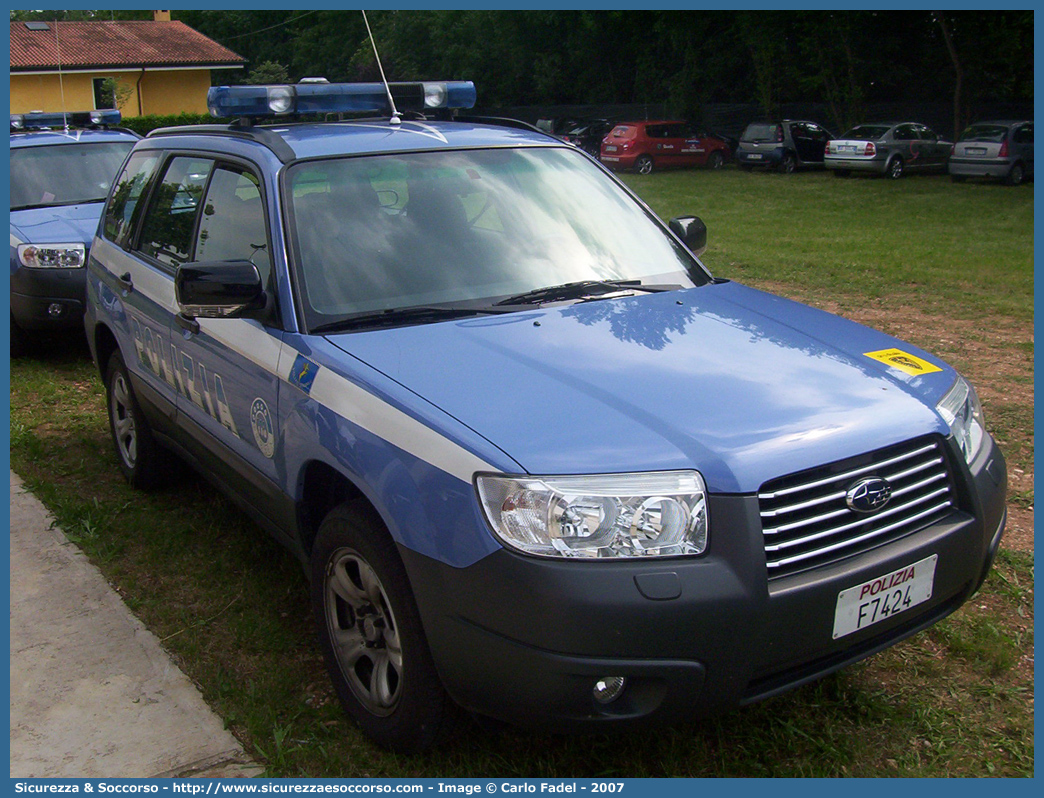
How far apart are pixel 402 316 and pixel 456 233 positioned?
1.65 ft

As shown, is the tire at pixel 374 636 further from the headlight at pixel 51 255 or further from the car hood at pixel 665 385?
the headlight at pixel 51 255

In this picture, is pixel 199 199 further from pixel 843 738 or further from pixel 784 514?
pixel 843 738

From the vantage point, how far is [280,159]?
374 cm

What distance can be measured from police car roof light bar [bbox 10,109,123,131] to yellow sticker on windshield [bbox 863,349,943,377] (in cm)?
973

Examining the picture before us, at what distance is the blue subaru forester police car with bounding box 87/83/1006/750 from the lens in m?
2.47

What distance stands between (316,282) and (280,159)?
2.01 feet

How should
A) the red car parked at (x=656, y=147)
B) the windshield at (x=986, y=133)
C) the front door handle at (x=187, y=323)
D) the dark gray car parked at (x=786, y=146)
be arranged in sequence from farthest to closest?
the red car parked at (x=656, y=147)
the dark gray car parked at (x=786, y=146)
the windshield at (x=986, y=133)
the front door handle at (x=187, y=323)

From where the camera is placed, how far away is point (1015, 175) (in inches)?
899

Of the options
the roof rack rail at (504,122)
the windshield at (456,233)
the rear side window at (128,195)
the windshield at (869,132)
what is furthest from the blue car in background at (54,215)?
the windshield at (869,132)

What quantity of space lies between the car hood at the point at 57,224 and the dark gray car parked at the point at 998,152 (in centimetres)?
2052

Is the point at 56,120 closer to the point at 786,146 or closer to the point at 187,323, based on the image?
the point at 187,323

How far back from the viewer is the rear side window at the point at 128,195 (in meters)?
4.96

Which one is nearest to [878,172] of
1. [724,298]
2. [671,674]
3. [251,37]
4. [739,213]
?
[739,213]

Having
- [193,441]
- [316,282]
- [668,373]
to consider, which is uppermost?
[316,282]
